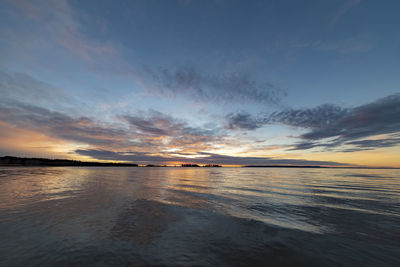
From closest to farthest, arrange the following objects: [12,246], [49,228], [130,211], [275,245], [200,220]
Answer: [12,246], [275,245], [49,228], [200,220], [130,211]

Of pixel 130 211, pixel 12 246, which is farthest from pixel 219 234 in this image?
pixel 12 246

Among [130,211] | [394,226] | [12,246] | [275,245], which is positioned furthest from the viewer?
[130,211]

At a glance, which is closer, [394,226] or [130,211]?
[394,226]

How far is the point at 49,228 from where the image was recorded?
9.52m

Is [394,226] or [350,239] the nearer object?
[350,239]

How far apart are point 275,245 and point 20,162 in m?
251

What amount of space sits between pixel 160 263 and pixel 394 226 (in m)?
14.9

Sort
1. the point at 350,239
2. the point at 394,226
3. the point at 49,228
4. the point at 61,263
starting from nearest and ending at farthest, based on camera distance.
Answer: the point at 61,263 → the point at 350,239 → the point at 49,228 → the point at 394,226

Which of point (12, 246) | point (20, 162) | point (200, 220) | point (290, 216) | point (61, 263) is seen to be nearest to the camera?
point (61, 263)

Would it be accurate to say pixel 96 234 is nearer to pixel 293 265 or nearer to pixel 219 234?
→ pixel 219 234

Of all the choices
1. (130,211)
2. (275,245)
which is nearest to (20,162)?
(130,211)

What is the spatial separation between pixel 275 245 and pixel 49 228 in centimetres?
1236

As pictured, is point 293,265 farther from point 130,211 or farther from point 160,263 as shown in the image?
point 130,211

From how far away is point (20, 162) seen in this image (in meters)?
172
